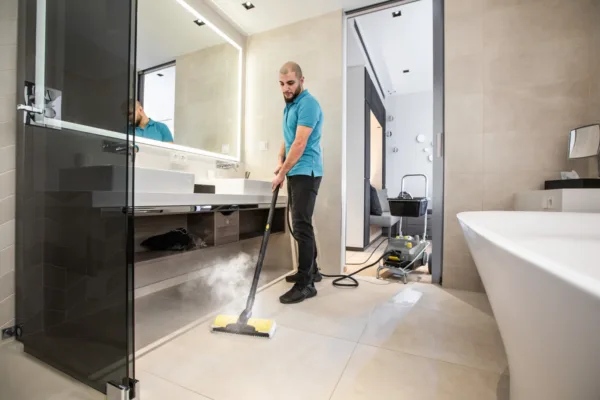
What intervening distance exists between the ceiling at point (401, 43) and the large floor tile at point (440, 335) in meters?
2.94

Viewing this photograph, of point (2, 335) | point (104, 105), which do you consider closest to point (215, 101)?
point (104, 105)

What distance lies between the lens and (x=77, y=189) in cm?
109

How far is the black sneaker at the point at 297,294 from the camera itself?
1865 mm

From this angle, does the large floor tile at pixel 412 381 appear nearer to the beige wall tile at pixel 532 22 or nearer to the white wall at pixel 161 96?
the white wall at pixel 161 96

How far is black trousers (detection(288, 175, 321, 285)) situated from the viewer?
6.35 ft

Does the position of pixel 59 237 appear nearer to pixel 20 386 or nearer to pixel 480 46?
pixel 20 386

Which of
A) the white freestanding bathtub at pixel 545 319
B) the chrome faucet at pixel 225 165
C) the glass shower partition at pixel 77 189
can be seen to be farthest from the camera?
the chrome faucet at pixel 225 165

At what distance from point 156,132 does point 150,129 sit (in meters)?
0.05

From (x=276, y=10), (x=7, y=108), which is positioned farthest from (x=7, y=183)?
(x=276, y=10)

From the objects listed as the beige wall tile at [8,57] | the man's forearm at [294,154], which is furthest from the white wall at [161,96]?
the man's forearm at [294,154]

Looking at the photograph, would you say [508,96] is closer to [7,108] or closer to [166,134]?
[166,134]

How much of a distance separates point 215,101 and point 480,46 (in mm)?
2341

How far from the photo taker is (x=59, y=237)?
1.17m

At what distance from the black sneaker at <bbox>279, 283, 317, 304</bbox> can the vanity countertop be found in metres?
0.73
